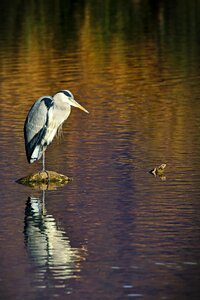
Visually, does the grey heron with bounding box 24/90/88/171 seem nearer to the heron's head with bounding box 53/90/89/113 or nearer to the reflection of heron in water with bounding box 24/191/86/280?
the heron's head with bounding box 53/90/89/113

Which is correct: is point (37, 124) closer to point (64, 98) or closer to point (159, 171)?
point (64, 98)

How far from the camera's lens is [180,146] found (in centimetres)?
2236

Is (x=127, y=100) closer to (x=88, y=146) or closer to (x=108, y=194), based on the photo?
(x=88, y=146)

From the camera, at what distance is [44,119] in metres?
20.3

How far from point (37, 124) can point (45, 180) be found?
1.04 meters

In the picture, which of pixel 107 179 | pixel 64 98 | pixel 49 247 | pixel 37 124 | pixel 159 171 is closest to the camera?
pixel 49 247

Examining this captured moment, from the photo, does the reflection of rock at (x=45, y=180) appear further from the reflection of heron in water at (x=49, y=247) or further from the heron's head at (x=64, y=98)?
the reflection of heron in water at (x=49, y=247)

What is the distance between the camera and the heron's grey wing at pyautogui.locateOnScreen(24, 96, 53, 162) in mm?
20312

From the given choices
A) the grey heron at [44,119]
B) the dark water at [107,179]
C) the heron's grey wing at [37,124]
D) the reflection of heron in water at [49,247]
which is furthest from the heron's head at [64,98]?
the reflection of heron in water at [49,247]

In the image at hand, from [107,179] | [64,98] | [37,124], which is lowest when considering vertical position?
[107,179]

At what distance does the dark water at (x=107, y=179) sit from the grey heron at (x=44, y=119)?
0.42 metres

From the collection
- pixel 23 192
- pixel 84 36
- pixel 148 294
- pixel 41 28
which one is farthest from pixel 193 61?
pixel 148 294

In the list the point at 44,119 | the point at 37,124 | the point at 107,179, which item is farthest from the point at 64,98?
the point at 107,179

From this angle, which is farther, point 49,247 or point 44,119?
point 44,119
